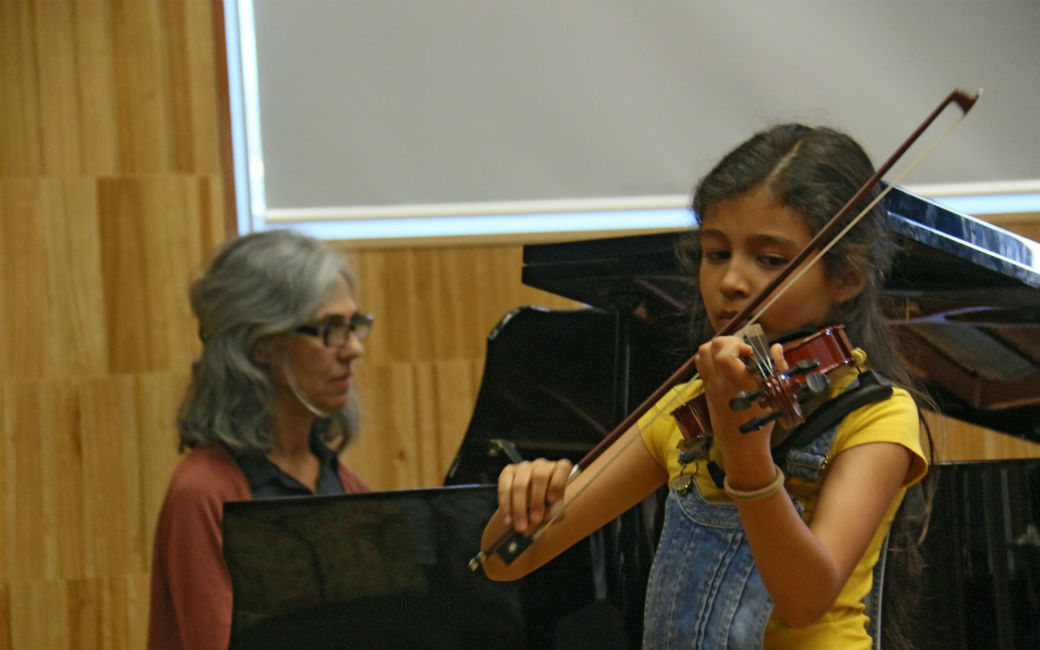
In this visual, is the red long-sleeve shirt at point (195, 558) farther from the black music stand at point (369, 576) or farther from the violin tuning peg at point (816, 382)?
the violin tuning peg at point (816, 382)

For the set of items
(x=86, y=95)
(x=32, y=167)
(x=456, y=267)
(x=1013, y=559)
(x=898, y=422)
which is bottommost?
(x=1013, y=559)

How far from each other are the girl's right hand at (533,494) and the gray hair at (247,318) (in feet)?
3.42

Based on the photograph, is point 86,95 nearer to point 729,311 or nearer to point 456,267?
point 456,267

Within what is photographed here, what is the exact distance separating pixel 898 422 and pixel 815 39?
217 centimetres

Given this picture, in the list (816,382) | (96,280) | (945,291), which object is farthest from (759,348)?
(96,280)

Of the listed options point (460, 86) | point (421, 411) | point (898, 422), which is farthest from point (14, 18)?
point (898, 422)

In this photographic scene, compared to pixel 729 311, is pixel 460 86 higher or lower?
higher

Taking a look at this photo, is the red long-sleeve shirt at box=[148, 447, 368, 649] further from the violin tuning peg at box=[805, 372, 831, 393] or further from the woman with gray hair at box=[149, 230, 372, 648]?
the violin tuning peg at box=[805, 372, 831, 393]

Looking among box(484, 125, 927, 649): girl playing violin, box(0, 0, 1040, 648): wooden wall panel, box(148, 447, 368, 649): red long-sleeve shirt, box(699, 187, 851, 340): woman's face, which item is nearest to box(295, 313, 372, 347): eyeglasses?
box(148, 447, 368, 649): red long-sleeve shirt

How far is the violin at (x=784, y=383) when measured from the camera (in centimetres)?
80

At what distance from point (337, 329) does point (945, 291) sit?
1097 mm

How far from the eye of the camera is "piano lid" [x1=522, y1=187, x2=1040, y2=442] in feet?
4.01

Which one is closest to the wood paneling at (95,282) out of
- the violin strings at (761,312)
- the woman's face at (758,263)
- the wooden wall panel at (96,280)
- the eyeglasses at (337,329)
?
the wooden wall panel at (96,280)

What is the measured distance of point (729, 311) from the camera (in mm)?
1006
